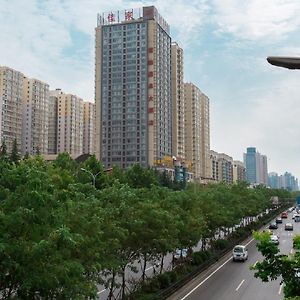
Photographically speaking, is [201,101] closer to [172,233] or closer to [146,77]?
[146,77]

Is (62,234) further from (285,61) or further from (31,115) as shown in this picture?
(31,115)

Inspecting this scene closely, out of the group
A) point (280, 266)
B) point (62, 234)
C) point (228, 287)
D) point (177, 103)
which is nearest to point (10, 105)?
point (177, 103)

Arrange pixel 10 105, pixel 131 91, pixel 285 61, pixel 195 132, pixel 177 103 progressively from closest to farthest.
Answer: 1. pixel 285 61
2. pixel 131 91
3. pixel 177 103
4. pixel 10 105
5. pixel 195 132

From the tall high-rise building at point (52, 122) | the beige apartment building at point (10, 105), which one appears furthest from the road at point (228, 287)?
the tall high-rise building at point (52, 122)

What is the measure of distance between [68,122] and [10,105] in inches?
1017

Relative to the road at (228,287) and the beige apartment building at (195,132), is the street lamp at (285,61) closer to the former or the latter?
the road at (228,287)

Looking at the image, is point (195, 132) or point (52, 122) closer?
point (195, 132)

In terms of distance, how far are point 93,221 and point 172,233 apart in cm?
988

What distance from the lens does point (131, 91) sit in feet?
413

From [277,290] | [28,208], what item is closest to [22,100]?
[277,290]

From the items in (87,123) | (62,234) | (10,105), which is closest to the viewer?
(62,234)

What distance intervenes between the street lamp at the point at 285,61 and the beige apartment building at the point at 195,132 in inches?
5680

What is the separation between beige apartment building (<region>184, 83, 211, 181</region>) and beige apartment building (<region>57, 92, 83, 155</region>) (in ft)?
127

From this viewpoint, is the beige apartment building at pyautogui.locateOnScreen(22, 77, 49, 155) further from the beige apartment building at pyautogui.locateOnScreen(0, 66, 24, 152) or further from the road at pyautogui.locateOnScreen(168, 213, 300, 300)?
the road at pyautogui.locateOnScreen(168, 213, 300, 300)
